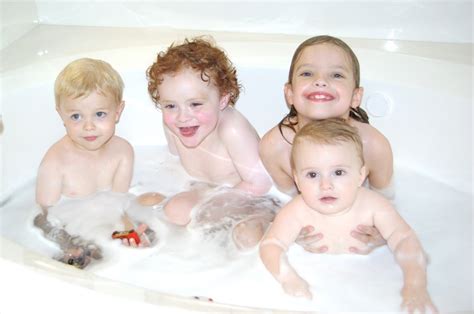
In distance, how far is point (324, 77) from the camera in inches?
55.1

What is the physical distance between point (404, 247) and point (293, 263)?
0.24m

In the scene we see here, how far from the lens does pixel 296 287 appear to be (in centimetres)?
125

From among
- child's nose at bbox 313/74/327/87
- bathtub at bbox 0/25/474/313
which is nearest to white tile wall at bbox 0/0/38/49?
bathtub at bbox 0/25/474/313

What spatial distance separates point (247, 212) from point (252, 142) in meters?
0.18

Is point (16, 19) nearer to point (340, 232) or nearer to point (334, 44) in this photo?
point (334, 44)

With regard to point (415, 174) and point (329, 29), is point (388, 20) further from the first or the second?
point (415, 174)

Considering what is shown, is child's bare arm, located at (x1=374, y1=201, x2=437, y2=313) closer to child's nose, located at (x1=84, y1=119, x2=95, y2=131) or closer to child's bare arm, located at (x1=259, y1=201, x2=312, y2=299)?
child's bare arm, located at (x1=259, y1=201, x2=312, y2=299)

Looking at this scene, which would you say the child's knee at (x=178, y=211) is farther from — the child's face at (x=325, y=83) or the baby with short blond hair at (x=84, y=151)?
the child's face at (x=325, y=83)

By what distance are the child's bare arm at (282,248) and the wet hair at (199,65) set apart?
1.20 ft

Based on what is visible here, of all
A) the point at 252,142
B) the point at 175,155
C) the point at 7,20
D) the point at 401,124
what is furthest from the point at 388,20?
the point at 7,20

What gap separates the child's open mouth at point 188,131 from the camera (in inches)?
58.7

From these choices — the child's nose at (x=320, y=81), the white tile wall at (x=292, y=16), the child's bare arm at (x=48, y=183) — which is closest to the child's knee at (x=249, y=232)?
the child's nose at (x=320, y=81)

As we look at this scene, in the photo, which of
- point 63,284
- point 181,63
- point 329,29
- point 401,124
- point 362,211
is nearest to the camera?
point 63,284

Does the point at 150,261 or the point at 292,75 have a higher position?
the point at 292,75
